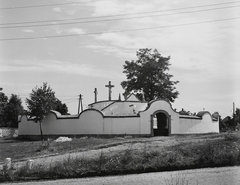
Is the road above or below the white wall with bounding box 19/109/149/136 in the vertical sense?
below

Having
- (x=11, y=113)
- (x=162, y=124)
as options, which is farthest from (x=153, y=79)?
(x=11, y=113)

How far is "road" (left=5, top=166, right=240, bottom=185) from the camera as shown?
10830 mm

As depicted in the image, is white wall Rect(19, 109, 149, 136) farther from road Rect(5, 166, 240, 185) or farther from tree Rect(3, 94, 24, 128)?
tree Rect(3, 94, 24, 128)

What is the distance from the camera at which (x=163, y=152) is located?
606 inches

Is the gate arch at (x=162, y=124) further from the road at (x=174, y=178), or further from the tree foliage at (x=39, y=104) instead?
the road at (x=174, y=178)

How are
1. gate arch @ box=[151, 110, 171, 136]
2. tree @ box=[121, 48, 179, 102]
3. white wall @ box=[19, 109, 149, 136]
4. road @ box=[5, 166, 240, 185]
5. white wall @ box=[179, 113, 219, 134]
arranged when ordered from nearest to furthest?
1. road @ box=[5, 166, 240, 185]
2. white wall @ box=[19, 109, 149, 136]
3. gate arch @ box=[151, 110, 171, 136]
4. white wall @ box=[179, 113, 219, 134]
5. tree @ box=[121, 48, 179, 102]

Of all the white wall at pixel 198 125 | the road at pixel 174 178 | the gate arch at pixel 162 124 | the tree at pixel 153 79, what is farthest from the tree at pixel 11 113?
the road at pixel 174 178

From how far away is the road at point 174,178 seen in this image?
10.8m

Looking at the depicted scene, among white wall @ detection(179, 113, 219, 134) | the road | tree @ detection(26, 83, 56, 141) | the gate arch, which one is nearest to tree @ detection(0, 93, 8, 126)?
tree @ detection(26, 83, 56, 141)

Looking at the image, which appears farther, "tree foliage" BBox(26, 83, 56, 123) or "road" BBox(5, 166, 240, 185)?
Result: "tree foliage" BBox(26, 83, 56, 123)

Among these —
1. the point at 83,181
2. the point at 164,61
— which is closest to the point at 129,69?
the point at 164,61

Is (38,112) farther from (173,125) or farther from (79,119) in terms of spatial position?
(173,125)

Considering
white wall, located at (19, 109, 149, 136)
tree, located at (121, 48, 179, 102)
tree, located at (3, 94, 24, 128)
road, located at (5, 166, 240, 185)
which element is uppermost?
tree, located at (121, 48, 179, 102)

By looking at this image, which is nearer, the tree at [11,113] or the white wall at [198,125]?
the white wall at [198,125]
